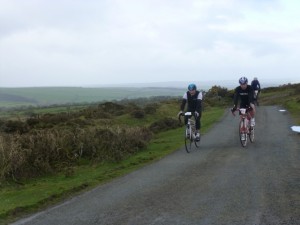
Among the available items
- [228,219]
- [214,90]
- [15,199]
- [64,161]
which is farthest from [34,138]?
[214,90]

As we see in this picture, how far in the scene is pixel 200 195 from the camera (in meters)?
8.62

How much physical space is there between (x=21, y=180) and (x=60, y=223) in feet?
20.3

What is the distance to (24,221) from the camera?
764cm

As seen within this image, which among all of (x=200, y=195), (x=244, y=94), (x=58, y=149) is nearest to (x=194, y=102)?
(x=244, y=94)

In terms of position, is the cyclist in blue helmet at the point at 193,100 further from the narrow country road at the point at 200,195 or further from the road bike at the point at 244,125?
the narrow country road at the point at 200,195

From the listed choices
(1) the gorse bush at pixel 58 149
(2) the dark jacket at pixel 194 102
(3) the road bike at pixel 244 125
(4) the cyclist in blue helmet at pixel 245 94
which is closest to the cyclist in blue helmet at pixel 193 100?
(2) the dark jacket at pixel 194 102

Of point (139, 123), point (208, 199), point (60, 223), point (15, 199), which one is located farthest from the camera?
point (139, 123)

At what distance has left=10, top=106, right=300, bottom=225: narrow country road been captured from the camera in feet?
23.4

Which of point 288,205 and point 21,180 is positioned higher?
point 288,205

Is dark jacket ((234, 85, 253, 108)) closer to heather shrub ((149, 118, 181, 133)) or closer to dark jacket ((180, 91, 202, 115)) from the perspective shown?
dark jacket ((180, 91, 202, 115))

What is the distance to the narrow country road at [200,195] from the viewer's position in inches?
280

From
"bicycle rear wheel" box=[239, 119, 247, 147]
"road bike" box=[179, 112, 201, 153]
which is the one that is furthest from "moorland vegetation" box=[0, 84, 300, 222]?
"bicycle rear wheel" box=[239, 119, 247, 147]

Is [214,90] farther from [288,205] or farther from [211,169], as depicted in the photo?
[288,205]

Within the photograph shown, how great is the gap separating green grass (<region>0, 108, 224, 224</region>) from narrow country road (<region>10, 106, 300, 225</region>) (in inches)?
21.0
